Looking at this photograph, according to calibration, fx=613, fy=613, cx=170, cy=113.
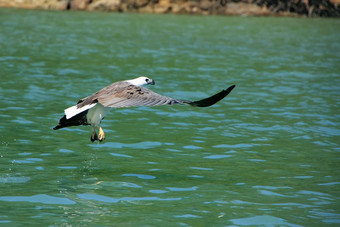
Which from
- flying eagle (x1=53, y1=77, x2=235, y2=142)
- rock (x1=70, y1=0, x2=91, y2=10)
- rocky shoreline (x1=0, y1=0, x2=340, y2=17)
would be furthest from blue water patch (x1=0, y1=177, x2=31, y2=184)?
rock (x1=70, y1=0, x2=91, y2=10)

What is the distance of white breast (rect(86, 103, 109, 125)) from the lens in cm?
867

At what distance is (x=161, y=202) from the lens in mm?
7336

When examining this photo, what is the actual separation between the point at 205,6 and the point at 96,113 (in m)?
33.7

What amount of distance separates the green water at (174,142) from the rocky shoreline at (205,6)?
15.8 metres

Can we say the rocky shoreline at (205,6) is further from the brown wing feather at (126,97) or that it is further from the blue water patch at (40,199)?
the blue water patch at (40,199)

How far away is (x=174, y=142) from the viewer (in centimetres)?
1040

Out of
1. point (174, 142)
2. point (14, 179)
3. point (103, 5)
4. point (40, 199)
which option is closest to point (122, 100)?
point (40, 199)

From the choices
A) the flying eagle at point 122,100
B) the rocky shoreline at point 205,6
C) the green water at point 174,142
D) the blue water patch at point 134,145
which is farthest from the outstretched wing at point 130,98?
the rocky shoreline at point 205,6

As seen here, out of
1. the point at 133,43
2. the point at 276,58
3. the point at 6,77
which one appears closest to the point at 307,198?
the point at 6,77

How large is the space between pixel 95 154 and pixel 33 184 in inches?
73.4

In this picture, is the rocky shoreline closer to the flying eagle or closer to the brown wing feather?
the flying eagle

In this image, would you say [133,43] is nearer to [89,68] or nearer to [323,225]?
[89,68]

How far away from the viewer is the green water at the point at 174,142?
23.4ft

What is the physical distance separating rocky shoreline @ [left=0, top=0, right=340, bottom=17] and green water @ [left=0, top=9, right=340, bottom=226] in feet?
51.8
